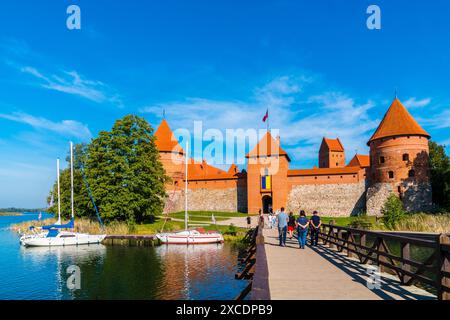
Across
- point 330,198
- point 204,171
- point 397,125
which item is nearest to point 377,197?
point 330,198

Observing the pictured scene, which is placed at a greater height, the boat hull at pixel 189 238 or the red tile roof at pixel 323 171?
the red tile roof at pixel 323 171

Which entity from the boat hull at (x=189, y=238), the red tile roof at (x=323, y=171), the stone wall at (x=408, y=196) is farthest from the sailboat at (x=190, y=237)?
the stone wall at (x=408, y=196)

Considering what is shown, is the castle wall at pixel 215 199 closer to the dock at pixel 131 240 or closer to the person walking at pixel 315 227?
the dock at pixel 131 240

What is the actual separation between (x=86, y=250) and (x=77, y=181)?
15.0m

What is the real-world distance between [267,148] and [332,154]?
99.4 ft

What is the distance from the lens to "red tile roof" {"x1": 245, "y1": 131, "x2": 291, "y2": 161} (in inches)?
1772

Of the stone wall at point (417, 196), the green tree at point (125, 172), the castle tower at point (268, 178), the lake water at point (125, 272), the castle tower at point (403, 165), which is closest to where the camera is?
the lake water at point (125, 272)

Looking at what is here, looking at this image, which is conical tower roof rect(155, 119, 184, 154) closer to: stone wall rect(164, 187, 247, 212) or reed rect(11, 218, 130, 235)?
stone wall rect(164, 187, 247, 212)

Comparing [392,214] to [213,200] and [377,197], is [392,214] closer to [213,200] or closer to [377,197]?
[377,197]

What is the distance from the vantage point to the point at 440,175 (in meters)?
39.2

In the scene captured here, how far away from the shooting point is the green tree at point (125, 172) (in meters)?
32.8

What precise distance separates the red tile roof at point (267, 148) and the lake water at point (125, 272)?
2151 cm

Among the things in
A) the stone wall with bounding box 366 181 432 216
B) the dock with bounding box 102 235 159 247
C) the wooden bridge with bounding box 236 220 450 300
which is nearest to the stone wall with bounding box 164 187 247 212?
the dock with bounding box 102 235 159 247
